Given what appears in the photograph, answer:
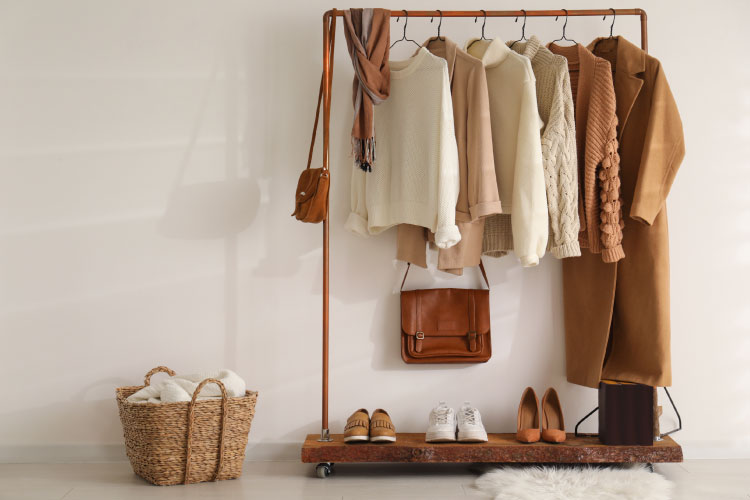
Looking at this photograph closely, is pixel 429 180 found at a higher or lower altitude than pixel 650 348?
higher

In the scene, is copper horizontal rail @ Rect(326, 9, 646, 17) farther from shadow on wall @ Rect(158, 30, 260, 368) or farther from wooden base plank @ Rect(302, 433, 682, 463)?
wooden base plank @ Rect(302, 433, 682, 463)

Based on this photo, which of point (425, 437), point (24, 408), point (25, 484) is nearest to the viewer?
point (25, 484)

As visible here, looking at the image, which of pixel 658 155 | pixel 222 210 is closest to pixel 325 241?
pixel 222 210

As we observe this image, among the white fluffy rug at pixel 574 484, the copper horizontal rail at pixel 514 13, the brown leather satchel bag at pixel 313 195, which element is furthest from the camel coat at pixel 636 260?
the brown leather satchel bag at pixel 313 195

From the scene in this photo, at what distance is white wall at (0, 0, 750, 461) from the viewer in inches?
104

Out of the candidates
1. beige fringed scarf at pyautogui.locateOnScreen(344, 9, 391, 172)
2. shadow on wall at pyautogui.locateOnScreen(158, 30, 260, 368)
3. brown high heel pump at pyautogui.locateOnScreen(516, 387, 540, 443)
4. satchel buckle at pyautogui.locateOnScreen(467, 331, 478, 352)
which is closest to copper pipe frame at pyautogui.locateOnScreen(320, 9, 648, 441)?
beige fringed scarf at pyautogui.locateOnScreen(344, 9, 391, 172)

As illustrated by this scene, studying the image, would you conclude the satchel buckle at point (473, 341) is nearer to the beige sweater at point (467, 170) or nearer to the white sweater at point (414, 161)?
the beige sweater at point (467, 170)

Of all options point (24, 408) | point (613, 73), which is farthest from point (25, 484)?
point (613, 73)

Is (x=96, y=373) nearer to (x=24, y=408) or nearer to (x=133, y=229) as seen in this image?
(x=24, y=408)

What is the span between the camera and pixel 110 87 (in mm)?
2684

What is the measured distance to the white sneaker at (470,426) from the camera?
2312 millimetres

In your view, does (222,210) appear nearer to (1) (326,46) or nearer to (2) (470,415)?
(1) (326,46)

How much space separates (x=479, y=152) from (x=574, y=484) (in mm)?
1141

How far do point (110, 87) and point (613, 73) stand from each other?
1.97 metres
